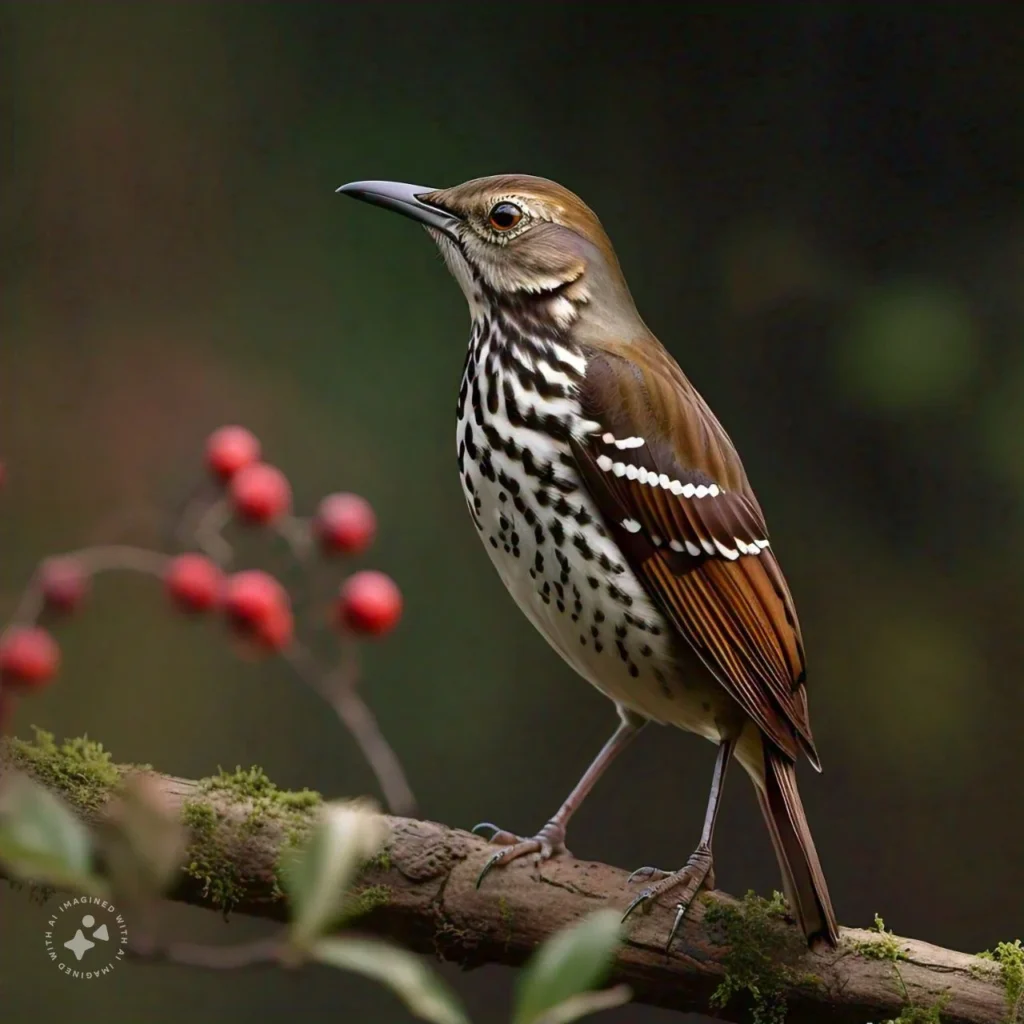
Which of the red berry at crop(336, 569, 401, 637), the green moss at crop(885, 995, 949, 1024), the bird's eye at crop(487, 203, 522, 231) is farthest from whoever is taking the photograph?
the bird's eye at crop(487, 203, 522, 231)

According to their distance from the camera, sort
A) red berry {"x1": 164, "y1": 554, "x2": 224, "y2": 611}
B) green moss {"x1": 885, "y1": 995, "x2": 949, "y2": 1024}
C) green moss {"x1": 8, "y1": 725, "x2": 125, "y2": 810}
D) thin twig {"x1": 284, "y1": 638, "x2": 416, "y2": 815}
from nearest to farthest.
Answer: thin twig {"x1": 284, "y1": 638, "x2": 416, "y2": 815} < red berry {"x1": 164, "y1": 554, "x2": 224, "y2": 611} < green moss {"x1": 8, "y1": 725, "x2": 125, "y2": 810} < green moss {"x1": 885, "y1": 995, "x2": 949, "y2": 1024}

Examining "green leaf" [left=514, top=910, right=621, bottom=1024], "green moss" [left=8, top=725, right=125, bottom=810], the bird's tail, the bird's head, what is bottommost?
the bird's tail

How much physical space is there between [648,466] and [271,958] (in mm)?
1028

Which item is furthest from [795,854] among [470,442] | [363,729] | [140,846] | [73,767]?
[140,846]

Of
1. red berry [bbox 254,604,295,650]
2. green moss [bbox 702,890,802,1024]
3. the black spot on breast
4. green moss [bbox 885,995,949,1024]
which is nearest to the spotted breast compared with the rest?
the black spot on breast

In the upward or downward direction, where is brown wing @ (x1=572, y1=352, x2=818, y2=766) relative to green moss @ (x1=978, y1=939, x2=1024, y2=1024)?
upward

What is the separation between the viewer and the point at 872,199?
7.16 feet

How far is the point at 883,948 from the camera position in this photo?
132cm

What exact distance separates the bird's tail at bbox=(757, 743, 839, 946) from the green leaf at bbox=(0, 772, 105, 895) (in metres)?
1.01

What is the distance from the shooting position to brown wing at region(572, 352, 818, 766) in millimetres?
1409

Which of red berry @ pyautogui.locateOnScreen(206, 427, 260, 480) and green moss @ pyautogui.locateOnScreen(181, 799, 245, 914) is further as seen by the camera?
green moss @ pyautogui.locateOnScreen(181, 799, 245, 914)

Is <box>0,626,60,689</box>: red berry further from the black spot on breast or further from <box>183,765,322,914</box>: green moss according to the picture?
the black spot on breast

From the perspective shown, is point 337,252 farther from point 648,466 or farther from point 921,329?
point 648,466

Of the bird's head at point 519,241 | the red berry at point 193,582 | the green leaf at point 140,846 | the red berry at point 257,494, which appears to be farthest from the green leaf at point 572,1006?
the bird's head at point 519,241
